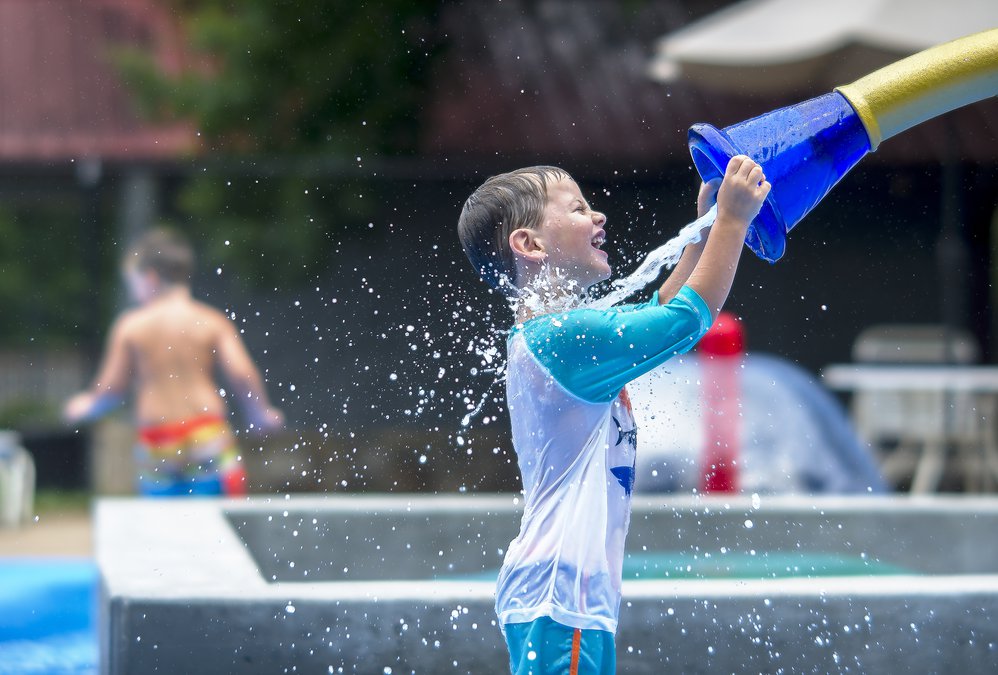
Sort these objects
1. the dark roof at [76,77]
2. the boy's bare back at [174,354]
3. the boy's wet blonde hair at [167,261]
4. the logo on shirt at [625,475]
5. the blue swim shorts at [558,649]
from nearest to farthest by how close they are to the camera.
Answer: the blue swim shorts at [558,649], the logo on shirt at [625,475], the boy's bare back at [174,354], the boy's wet blonde hair at [167,261], the dark roof at [76,77]

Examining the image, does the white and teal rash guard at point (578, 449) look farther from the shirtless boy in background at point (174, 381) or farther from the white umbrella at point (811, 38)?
the white umbrella at point (811, 38)

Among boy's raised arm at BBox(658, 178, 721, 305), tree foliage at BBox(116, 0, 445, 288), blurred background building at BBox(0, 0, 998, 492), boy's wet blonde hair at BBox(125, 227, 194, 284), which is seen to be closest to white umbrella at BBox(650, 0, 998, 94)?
blurred background building at BBox(0, 0, 998, 492)

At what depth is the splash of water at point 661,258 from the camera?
274cm

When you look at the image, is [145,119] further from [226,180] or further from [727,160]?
[727,160]

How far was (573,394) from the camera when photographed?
2.49 meters

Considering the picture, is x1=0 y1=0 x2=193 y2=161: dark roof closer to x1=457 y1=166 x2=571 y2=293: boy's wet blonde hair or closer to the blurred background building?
the blurred background building

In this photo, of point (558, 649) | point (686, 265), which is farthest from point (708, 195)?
point (558, 649)

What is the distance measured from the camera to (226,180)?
34.0 ft

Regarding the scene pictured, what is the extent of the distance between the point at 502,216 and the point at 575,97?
9.10m

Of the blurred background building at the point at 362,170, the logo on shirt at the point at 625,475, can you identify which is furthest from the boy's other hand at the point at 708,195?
the blurred background building at the point at 362,170

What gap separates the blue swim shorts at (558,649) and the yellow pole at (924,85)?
109 cm

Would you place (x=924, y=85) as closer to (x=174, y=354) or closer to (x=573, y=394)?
(x=573, y=394)

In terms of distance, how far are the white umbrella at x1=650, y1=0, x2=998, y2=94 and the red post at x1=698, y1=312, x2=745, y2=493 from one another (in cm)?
204

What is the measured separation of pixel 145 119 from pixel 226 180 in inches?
63.5
